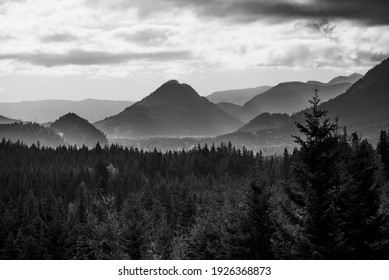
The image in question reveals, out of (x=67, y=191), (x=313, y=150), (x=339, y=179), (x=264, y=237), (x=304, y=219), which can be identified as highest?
(x=313, y=150)

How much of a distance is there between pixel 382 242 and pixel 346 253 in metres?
2.55

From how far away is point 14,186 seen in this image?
186 m

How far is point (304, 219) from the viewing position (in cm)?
2622

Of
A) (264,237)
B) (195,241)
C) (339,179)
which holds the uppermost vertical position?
(339,179)

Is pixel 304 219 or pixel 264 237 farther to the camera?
pixel 264 237

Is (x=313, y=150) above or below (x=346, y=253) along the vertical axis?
above

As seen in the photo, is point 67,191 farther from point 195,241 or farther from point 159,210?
point 195,241

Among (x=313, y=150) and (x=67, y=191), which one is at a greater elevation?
(x=313, y=150)

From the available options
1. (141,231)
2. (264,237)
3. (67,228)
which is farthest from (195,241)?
(67,228)
